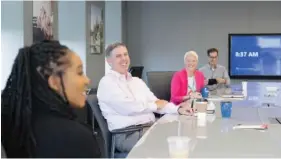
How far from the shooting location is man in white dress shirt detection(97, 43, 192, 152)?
2498 mm

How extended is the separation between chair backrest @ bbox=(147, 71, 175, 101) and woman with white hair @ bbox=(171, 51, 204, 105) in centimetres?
16

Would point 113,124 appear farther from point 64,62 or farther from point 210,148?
point 64,62

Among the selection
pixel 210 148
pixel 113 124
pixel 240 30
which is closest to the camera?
pixel 210 148

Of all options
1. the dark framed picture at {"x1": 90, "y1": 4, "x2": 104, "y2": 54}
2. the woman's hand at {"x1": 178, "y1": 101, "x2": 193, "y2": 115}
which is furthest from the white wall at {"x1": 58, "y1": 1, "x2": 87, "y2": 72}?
the woman's hand at {"x1": 178, "y1": 101, "x2": 193, "y2": 115}

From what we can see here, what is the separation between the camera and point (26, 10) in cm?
416

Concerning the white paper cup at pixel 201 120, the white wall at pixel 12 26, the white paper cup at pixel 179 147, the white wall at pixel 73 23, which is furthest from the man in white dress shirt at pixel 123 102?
the white wall at pixel 73 23

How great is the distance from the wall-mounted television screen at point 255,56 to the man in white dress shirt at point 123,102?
524cm

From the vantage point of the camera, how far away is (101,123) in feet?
7.86

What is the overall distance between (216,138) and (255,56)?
623 cm

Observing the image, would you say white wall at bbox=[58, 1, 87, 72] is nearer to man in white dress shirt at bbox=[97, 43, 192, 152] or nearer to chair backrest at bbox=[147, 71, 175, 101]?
chair backrest at bbox=[147, 71, 175, 101]

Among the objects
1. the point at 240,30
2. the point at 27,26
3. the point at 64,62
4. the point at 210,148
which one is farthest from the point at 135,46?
the point at 64,62

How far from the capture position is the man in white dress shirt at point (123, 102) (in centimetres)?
250

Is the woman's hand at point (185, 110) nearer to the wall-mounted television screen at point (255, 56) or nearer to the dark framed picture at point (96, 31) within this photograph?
the dark framed picture at point (96, 31)

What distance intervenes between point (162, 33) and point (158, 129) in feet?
20.2
